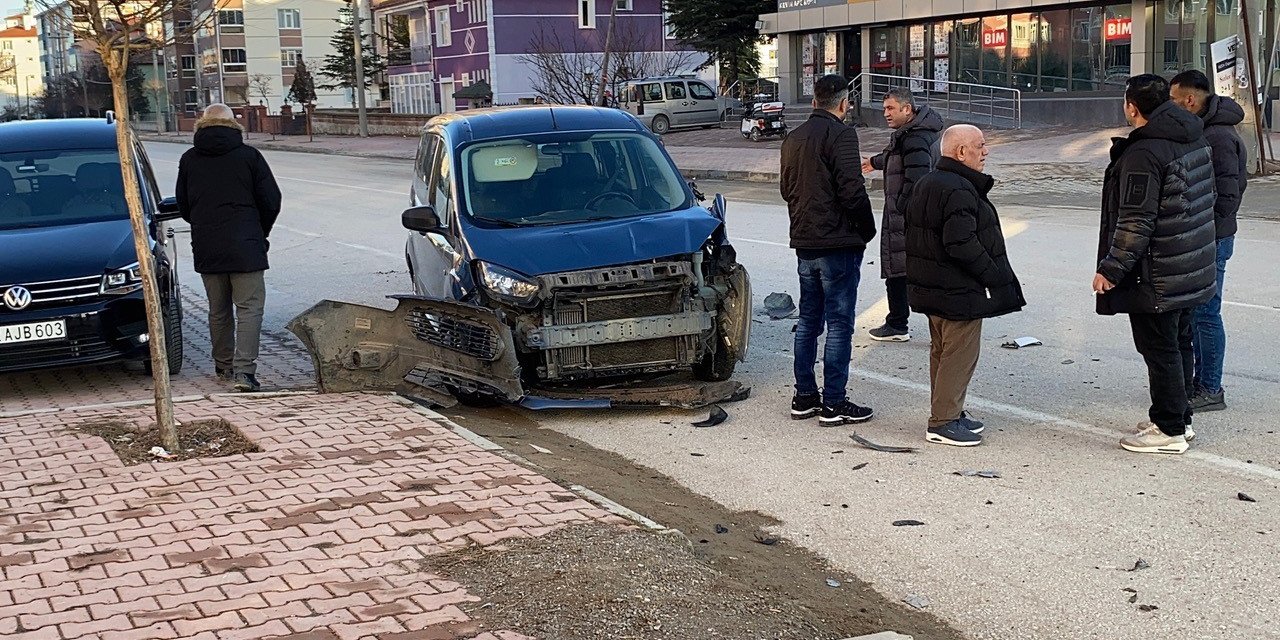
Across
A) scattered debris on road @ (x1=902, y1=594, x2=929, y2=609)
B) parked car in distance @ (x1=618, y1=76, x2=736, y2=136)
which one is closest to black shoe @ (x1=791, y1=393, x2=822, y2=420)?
scattered debris on road @ (x1=902, y1=594, x2=929, y2=609)

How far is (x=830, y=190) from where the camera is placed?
7.60 metres

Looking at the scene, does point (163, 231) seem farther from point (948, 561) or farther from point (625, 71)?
point (625, 71)

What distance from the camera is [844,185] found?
297 inches

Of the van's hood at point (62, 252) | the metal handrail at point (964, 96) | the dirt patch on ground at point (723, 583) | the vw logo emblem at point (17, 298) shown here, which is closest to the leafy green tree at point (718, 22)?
the metal handrail at point (964, 96)

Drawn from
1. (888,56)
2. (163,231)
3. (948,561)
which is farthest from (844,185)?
(888,56)

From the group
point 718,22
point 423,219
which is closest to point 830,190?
point 423,219

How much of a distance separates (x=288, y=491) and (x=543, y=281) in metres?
2.24

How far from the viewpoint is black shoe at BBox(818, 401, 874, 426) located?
7.73 meters

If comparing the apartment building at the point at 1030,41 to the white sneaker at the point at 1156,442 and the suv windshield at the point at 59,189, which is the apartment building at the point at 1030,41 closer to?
the white sneaker at the point at 1156,442

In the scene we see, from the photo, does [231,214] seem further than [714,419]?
Yes

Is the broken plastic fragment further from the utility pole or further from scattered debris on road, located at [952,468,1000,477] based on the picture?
the utility pole

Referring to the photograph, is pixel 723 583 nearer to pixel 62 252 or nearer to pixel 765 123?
pixel 62 252

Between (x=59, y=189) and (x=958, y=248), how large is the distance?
22.3ft

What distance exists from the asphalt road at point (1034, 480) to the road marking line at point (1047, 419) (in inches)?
0.8
